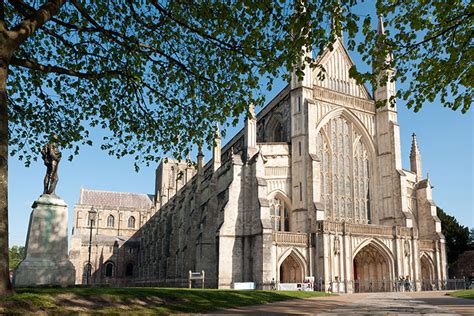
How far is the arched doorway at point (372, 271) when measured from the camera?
33125 millimetres

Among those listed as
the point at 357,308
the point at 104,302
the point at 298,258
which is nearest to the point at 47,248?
the point at 104,302

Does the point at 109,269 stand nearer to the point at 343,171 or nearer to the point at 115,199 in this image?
the point at 115,199

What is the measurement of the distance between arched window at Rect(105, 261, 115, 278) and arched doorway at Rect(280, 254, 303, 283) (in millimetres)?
41262

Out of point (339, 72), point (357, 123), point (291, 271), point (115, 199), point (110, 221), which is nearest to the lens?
point (291, 271)

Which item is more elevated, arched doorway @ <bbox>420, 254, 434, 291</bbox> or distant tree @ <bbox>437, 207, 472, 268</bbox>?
distant tree @ <bbox>437, 207, 472, 268</bbox>

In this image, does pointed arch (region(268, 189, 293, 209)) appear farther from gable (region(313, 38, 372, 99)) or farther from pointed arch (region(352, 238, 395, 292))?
gable (region(313, 38, 372, 99))

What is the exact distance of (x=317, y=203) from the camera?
104ft

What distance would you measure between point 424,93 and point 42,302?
10.9 meters

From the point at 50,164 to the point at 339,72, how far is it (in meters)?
29.8

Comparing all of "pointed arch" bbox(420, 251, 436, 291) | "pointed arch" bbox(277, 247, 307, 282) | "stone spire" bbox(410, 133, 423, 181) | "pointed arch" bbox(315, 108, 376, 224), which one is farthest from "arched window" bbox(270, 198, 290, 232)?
"stone spire" bbox(410, 133, 423, 181)

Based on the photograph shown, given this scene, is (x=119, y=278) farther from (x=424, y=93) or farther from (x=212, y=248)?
(x=424, y=93)

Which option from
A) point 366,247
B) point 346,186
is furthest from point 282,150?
point 366,247

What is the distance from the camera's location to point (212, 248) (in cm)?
3566

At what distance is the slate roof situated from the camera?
80938 mm
